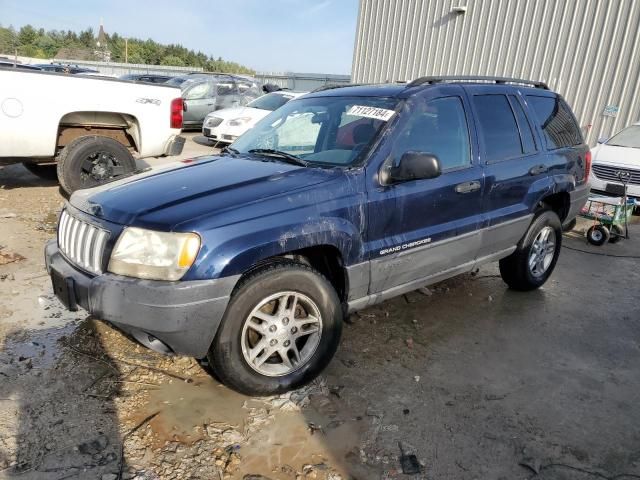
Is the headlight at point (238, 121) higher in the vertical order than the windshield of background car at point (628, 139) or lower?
lower

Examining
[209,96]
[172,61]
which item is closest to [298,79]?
[209,96]

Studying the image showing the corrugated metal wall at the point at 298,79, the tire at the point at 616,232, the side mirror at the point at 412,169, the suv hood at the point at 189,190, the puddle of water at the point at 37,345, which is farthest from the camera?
the corrugated metal wall at the point at 298,79

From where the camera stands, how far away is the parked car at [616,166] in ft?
26.5

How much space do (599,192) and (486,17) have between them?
649 centimetres

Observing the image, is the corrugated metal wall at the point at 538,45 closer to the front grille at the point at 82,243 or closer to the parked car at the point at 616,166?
the parked car at the point at 616,166

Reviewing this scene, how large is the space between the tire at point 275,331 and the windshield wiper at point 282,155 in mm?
758

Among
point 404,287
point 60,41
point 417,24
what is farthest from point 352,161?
point 60,41

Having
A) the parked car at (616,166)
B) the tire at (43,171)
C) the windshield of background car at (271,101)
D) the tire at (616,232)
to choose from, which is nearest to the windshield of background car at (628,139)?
the parked car at (616,166)

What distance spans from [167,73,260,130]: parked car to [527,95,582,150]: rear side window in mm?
11699

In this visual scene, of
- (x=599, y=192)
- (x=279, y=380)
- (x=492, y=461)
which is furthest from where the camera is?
(x=599, y=192)

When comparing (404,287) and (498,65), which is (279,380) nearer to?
(404,287)

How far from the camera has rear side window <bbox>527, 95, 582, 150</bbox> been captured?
441 cm

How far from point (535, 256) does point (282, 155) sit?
271cm

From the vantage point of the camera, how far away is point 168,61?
250ft
